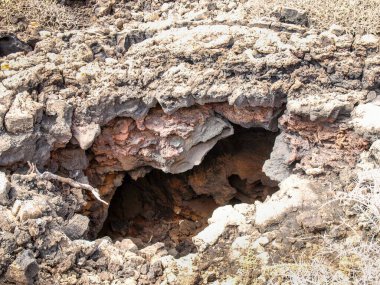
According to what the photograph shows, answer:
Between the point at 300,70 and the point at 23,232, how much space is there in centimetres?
234

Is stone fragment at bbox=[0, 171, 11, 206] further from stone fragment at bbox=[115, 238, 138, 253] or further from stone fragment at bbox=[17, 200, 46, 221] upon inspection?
stone fragment at bbox=[115, 238, 138, 253]

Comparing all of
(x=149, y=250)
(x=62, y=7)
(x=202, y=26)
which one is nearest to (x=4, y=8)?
(x=62, y=7)

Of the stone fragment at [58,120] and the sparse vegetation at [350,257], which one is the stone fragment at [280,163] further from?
the stone fragment at [58,120]

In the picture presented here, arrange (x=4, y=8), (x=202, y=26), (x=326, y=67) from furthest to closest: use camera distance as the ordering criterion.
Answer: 1. (x=4, y=8)
2. (x=202, y=26)
3. (x=326, y=67)

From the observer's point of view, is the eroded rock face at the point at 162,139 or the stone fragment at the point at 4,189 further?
the eroded rock face at the point at 162,139

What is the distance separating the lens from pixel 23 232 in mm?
2963

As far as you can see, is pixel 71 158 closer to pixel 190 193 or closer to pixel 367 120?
pixel 190 193

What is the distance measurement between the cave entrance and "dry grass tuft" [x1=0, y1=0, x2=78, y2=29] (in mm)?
1833

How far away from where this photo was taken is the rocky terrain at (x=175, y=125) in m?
3.03

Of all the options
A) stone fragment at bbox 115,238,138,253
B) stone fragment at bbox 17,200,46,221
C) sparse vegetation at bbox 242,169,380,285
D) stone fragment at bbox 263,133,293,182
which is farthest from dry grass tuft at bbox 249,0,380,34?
stone fragment at bbox 17,200,46,221

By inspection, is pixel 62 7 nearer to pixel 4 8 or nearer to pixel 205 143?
pixel 4 8

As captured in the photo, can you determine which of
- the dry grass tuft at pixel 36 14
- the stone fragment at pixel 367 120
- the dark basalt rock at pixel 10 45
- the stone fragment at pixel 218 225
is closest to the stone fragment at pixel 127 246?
the stone fragment at pixel 218 225

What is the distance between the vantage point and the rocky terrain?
303 cm

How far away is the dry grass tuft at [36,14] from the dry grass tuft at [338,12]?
1729mm
